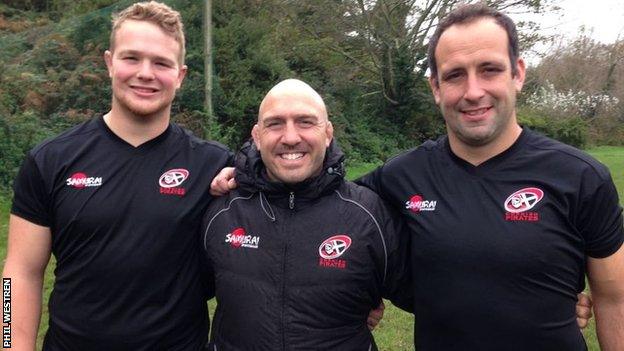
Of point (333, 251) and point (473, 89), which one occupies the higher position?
point (473, 89)

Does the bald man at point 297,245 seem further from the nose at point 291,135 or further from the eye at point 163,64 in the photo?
the eye at point 163,64

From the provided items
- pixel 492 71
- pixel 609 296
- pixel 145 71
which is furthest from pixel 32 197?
pixel 609 296

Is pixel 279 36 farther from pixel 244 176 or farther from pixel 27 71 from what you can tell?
pixel 244 176

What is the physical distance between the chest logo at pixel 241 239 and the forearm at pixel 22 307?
3.03 ft

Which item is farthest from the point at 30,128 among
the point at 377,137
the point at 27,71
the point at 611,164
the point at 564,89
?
the point at 564,89

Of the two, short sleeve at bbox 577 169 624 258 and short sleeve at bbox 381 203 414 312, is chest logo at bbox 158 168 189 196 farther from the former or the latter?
short sleeve at bbox 577 169 624 258

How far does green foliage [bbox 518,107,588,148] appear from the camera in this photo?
96.0 feet

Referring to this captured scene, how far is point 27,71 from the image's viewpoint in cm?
1336

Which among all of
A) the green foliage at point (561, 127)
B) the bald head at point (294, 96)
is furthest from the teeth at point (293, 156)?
the green foliage at point (561, 127)

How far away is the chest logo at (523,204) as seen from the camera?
2445 mm

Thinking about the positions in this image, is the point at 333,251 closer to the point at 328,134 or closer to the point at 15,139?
the point at 328,134

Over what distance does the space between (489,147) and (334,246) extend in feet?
2.66

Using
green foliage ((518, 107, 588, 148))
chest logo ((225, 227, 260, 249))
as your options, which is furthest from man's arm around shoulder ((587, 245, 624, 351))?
green foliage ((518, 107, 588, 148))

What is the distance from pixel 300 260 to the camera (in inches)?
101
